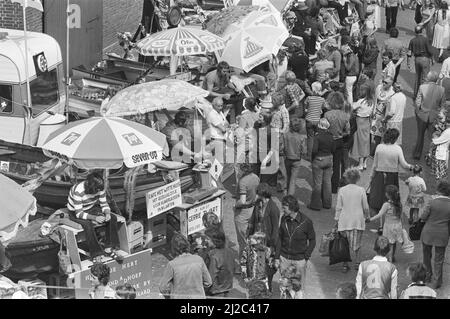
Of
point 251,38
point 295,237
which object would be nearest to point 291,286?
point 295,237

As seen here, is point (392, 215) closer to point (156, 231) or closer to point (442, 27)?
point (156, 231)

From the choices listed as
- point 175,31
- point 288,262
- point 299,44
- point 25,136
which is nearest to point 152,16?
point 299,44

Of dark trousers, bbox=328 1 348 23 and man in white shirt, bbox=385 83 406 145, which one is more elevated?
man in white shirt, bbox=385 83 406 145

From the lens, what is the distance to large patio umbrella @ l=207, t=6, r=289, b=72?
21.1 metres

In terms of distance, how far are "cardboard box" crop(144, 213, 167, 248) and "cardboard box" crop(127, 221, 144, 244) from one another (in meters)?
0.29

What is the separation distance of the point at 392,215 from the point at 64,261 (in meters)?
4.51

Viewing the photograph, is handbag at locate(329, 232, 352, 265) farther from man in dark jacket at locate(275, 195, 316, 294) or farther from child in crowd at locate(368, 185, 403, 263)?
man in dark jacket at locate(275, 195, 316, 294)

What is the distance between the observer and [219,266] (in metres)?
13.1

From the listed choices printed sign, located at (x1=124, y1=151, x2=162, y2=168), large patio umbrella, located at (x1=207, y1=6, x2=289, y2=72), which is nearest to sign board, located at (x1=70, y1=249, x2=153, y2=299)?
printed sign, located at (x1=124, y1=151, x2=162, y2=168)

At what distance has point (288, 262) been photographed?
1391 centimetres

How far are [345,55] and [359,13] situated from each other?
605 centimetres

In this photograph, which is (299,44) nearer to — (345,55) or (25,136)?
(345,55)

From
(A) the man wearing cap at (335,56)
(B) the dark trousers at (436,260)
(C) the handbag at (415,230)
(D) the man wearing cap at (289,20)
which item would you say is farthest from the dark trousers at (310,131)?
(D) the man wearing cap at (289,20)

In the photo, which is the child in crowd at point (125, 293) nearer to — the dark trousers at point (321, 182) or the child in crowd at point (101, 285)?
the child in crowd at point (101, 285)
